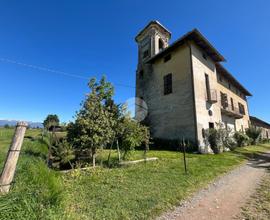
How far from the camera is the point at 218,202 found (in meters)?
3.76

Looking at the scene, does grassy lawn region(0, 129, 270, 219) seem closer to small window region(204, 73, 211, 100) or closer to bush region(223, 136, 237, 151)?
bush region(223, 136, 237, 151)

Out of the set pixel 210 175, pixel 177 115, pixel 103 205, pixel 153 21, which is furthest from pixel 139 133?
pixel 153 21

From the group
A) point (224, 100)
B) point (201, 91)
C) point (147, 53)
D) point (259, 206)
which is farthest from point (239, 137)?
point (259, 206)

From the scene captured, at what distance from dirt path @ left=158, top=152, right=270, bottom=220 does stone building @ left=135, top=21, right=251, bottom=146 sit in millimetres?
7175

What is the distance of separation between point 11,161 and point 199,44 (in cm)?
1648

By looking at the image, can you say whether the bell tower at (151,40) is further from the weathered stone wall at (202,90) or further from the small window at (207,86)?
the small window at (207,86)

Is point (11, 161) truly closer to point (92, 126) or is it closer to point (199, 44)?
point (92, 126)

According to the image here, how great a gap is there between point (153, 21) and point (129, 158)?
54.5ft

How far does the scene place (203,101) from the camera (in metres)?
13.7

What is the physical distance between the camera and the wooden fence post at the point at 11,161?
9.24 feet

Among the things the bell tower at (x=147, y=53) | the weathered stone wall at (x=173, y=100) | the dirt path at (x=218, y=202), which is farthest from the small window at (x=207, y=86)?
the dirt path at (x=218, y=202)

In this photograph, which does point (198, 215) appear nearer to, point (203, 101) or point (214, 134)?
point (214, 134)

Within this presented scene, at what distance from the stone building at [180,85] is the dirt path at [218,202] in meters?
7.18

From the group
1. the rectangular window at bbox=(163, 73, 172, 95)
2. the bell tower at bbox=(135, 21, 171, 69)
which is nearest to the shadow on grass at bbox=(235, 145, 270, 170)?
the rectangular window at bbox=(163, 73, 172, 95)
